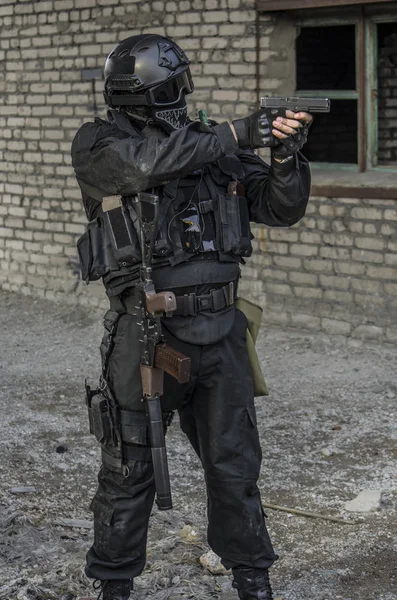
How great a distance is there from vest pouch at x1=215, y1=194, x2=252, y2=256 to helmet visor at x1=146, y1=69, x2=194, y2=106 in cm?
36

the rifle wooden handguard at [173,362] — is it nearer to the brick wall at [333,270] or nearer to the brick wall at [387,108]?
the brick wall at [333,270]

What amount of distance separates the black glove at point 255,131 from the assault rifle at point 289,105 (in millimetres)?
24

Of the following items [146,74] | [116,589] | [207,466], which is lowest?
A: [116,589]

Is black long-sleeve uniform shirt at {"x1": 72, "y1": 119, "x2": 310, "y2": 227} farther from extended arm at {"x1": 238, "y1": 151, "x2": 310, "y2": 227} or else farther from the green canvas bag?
the green canvas bag

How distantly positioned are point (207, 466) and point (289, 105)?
49.2 inches

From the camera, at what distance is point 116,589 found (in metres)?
3.67

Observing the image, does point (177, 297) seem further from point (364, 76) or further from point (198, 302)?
point (364, 76)

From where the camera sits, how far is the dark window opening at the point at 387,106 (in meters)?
7.60

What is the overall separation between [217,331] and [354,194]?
3.45 m

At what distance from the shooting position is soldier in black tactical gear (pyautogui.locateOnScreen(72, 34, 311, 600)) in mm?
3512

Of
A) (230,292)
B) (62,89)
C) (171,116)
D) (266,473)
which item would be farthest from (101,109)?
(230,292)

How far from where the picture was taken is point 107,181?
11.5 feet

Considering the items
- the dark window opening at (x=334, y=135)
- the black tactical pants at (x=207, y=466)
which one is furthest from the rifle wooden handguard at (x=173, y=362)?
the dark window opening at (x=334, y=135)

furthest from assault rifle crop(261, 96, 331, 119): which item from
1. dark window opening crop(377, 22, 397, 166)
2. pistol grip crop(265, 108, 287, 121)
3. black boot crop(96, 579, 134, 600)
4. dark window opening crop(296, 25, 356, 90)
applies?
dark window opening crop(296, 25, 356, 90)
